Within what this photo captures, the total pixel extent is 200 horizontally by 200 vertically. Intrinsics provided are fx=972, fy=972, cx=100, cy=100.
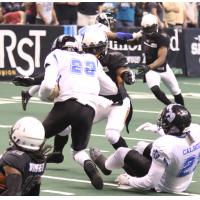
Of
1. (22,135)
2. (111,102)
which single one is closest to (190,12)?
(111,102)

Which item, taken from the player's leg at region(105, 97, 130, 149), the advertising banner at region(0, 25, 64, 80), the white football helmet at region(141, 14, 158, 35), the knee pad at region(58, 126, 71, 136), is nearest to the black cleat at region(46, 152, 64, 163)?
the knee pad at region(58, 126, 71, 136)

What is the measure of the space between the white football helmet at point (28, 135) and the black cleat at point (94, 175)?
88.3 inches

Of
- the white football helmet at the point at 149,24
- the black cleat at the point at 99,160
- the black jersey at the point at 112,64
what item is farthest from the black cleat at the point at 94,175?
the white football helmet at the point at 149,24

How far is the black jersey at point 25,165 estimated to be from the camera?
8055 millimetres

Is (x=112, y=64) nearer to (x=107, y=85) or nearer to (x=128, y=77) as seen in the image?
(x=128, y=77)

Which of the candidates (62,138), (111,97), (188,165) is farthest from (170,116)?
(62,138)

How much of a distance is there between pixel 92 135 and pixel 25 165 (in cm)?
722

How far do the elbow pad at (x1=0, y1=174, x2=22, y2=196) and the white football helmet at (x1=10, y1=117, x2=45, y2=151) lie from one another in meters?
0.36

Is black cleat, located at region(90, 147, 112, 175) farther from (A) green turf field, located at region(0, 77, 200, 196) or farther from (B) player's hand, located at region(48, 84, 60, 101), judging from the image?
(B) player's hand, located at region(48, 84, 60, 101)

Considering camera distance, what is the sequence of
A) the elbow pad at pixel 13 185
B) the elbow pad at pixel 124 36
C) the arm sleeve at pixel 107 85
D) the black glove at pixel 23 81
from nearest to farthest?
the elbow pad at pixel 13 185, the arm sleeve at pixel 107 85, the black glove at pixel 23 81, the elbow pad at pixel 124 36

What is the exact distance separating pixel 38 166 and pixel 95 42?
3463 mm

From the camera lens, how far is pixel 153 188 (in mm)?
10383

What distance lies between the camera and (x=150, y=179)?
1022cm

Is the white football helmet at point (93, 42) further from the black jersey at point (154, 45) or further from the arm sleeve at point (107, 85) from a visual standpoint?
the black jersey at point (154, 45)
